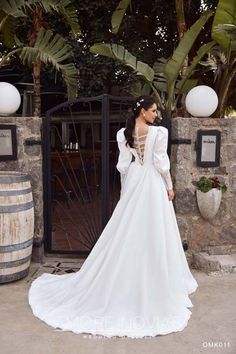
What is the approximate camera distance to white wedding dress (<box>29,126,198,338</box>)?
3076 mm

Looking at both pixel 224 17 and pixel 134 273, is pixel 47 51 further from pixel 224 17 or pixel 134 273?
pixel 134 273

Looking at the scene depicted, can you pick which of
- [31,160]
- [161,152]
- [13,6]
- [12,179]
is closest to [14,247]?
[12,179]

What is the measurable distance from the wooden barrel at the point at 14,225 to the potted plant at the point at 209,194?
181 centimetres

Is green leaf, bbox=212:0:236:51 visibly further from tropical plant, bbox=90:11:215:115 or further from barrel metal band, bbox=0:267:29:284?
barrel metal band, bbox=0:267:29:284

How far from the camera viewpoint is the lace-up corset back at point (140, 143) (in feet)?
11.0

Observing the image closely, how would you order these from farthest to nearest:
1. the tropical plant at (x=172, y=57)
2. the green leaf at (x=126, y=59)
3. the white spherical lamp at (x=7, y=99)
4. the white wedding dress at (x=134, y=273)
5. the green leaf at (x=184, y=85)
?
the green leaf at (x=184, y=85) < the green leaf at (x=126, y=59) < the tropical plant at (x=172, y=57) < the white spherical lamp at (x=7, y=99) < the white wedding dress at (x=134, y=273)

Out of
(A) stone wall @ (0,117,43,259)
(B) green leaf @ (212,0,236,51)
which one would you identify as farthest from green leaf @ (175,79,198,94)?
(A) stone wall @ (0,117,43,259)

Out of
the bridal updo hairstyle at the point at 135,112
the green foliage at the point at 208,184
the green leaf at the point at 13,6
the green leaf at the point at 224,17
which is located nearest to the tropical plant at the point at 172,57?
the green leaf at the point at 224,17

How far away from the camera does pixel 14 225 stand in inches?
151

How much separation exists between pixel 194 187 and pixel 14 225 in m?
1.97

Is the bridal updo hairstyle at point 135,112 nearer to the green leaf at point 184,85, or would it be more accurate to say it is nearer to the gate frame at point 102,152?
Result: the gate frame at point 102,152

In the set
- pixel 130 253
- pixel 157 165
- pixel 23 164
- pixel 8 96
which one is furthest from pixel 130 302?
pixel 8 96

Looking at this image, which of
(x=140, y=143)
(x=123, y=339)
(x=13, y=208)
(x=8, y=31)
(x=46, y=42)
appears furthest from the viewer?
(x=8, y=31)

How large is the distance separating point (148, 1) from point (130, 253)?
19.9ft
